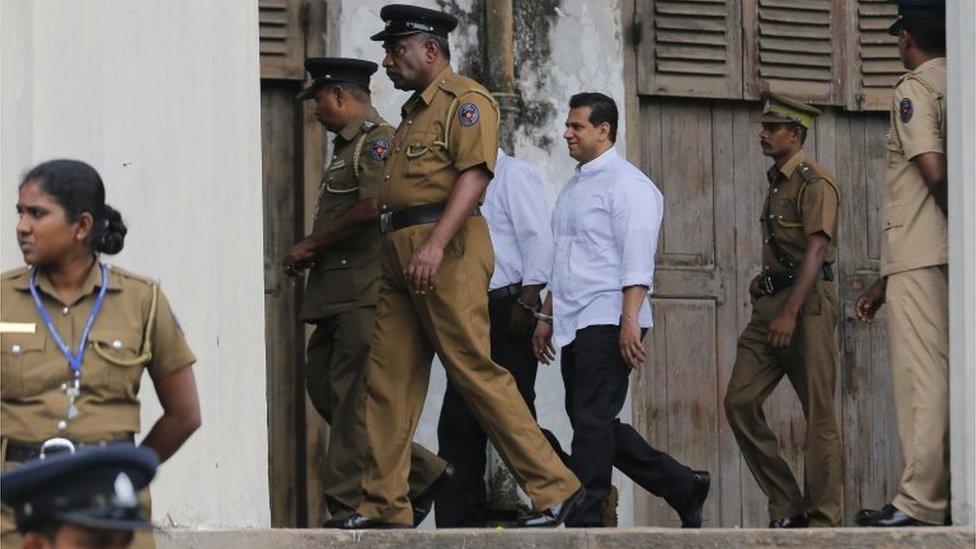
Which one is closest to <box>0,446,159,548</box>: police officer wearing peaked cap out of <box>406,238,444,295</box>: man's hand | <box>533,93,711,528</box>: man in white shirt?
<box>406,238,444,295</box>: man's hand

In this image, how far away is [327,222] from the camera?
9.37 m

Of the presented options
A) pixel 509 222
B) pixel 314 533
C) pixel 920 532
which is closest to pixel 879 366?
pixel 509 222

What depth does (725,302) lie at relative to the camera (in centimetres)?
1120

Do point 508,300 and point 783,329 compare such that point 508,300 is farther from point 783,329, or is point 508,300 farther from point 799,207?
point 799,207

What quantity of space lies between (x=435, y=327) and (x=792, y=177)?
8.02ft

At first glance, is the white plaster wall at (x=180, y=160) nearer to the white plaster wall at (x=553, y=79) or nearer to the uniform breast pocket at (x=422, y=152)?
the uniform breast pocket at (x=422, y=152)

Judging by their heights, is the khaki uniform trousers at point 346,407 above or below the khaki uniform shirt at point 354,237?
below

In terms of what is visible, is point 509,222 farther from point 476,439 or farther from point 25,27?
point 25,27

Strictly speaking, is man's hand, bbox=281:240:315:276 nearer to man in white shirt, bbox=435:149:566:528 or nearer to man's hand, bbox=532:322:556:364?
man in white shirt, bbox=435:149:566:528

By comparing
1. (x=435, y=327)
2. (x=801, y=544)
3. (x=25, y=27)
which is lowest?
(x=801, y=544)

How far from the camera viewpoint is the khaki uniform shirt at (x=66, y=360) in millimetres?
5906

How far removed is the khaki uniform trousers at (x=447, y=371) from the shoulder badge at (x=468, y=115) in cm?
33

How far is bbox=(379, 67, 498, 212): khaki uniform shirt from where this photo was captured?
820 cm

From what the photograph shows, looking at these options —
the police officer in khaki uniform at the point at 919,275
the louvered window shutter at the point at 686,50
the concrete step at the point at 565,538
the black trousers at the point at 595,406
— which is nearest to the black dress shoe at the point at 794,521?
the black trousers at the point at 595,406
